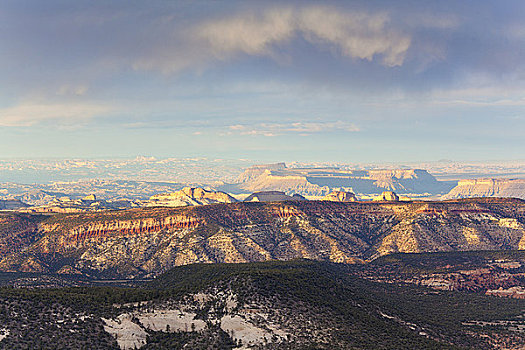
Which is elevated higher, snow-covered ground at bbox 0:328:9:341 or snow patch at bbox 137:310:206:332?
snow-covered ground at bbox 0:328:9:341

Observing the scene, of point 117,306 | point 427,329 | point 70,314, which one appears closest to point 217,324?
point 117,306

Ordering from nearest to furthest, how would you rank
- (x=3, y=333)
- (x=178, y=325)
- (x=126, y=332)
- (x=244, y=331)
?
(x=3, y=333) < (x=126, y=332) < (x=244, y=331) < (x=178, y=325)

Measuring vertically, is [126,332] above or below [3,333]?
below

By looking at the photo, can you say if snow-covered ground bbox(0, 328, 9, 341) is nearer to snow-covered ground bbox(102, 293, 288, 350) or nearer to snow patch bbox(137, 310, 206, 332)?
snow-covered ground bbox(102, 293, 288, 350)

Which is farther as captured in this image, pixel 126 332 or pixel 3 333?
pixel 126 332

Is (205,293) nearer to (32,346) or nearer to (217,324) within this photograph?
(217,324)

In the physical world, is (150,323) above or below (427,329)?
above

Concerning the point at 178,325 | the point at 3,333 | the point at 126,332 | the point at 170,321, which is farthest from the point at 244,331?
the point at 3,333

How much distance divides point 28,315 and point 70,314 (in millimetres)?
9223

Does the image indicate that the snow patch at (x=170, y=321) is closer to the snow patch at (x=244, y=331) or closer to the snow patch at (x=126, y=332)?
the snow patch at (x=126, y=332)

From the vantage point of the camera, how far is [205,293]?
486ft

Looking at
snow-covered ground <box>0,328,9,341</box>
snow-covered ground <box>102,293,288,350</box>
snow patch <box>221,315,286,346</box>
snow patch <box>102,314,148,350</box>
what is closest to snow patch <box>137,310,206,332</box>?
snow-covered ground <box>102,293,288,350</box>

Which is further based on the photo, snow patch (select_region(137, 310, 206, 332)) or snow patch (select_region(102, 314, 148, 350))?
snow patch (select_region(137, 310, 206, 332))

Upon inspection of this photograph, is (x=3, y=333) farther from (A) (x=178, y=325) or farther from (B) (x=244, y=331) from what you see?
(B) (x=244, y=331)
